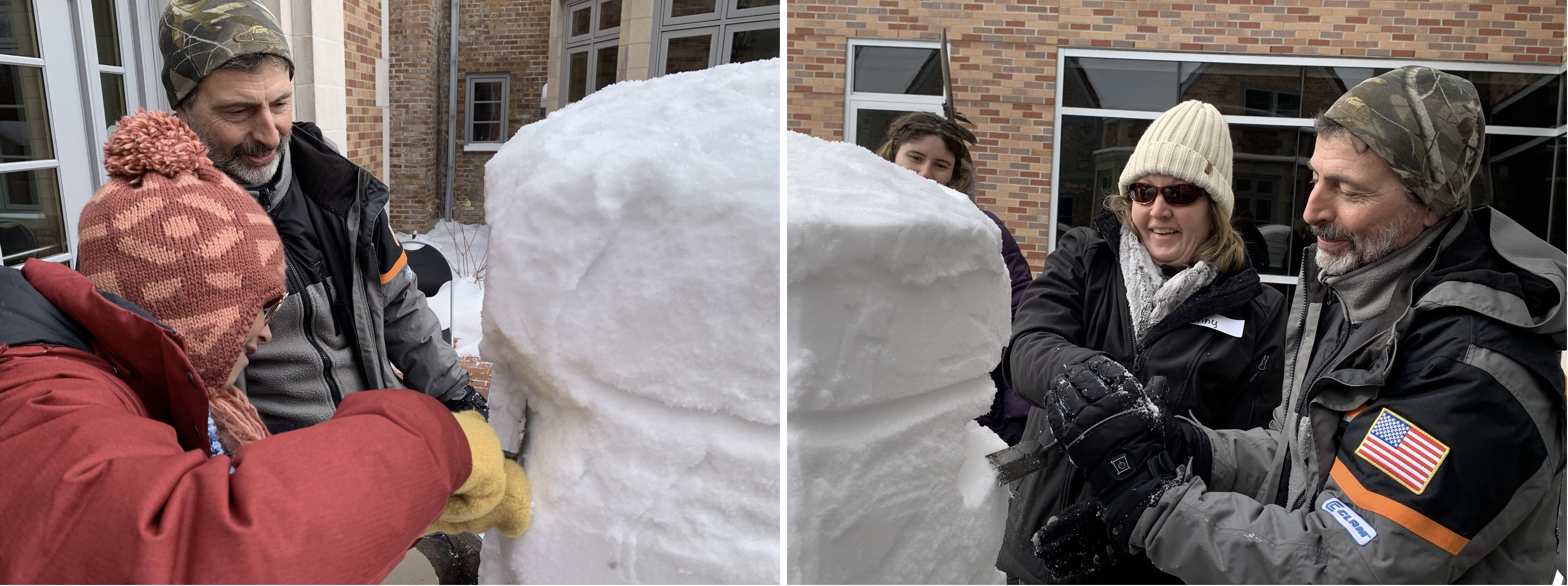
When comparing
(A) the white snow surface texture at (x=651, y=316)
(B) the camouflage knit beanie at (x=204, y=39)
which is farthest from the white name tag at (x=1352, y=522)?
(B) the camouflage knit beanie at (x=204, y=39)

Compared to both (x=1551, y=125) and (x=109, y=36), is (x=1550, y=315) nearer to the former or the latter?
(x=1551, y=125)

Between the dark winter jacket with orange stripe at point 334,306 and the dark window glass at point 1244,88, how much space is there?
3.85 meters

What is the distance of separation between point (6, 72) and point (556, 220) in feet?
9.96

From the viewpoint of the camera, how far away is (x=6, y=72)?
8.20ft

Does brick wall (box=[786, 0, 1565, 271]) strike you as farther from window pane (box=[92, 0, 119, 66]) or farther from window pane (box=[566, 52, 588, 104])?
window pane (box=[92, 0, 119, 66])

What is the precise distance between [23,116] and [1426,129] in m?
3.60

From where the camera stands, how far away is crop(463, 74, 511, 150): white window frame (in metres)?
5.73

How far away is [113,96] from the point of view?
2.95 meters

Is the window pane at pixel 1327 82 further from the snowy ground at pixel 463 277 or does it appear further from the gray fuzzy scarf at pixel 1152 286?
the snowy ground at pixel 463 277

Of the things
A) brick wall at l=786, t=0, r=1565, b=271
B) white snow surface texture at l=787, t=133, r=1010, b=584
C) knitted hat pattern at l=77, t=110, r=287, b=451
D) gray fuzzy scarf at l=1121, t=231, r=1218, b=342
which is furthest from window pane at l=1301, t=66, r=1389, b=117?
knitted hat pattern at l=77, t=110, r=287, b=451

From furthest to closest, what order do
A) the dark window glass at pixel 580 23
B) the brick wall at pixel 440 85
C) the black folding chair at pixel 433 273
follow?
the brick wall at pixel 440 85 < the dark window glass at pixel 580 23 < the black folding chair at pixel 433 273

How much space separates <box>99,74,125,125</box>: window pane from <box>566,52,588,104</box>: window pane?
161 centimetres

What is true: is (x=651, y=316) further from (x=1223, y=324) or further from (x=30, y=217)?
(x=30, y=217)

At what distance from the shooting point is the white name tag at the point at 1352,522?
779 millimetres
